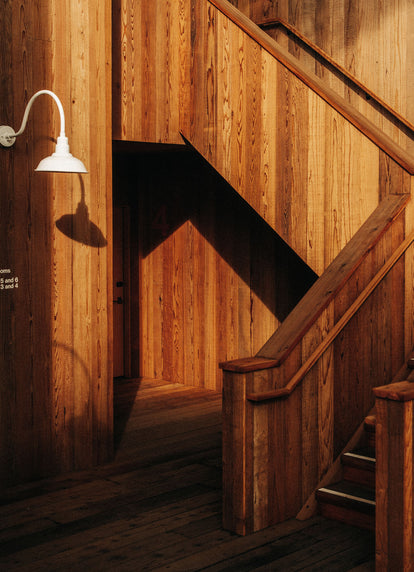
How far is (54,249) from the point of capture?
4895 millimetres

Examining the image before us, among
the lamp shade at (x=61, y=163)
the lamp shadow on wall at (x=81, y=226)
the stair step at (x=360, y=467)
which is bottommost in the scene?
the stair step at (x=360, y=467)

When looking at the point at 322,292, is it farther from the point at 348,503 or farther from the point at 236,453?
the point at 348,503

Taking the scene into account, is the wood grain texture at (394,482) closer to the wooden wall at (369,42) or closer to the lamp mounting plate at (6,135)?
the lamp mounting plate at (6,135)

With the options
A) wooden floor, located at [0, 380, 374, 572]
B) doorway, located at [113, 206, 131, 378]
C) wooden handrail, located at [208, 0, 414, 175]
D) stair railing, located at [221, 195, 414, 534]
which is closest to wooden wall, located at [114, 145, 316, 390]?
doorway, located at [113, 206, 131, 378]

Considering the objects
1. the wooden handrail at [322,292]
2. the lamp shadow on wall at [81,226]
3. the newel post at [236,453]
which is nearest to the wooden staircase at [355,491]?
the newel post at [236,453]

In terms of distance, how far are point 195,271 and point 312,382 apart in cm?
342

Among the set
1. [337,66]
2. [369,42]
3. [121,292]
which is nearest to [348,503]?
[337,66]

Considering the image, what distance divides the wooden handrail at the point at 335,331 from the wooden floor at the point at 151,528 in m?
0.74

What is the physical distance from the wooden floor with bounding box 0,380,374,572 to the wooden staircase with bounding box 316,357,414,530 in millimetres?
68

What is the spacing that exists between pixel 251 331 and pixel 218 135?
218 centimetres

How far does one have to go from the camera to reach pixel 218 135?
5582 millimetres

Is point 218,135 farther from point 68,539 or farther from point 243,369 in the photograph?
point 68,539

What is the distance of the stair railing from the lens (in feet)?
13.1

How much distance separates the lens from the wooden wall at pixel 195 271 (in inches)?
273
